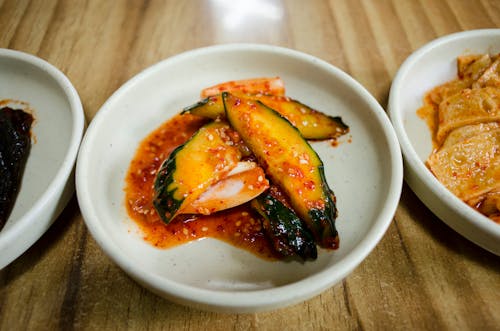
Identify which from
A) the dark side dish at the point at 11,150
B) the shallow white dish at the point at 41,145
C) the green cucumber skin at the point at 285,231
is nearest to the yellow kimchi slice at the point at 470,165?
the green cucumber skin at the point at 285,231

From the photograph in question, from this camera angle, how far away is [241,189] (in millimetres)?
1525

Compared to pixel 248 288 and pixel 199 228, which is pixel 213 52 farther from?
pixel 248 288

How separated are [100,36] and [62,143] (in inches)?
39.1

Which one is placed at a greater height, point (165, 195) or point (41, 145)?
point (165, 195)

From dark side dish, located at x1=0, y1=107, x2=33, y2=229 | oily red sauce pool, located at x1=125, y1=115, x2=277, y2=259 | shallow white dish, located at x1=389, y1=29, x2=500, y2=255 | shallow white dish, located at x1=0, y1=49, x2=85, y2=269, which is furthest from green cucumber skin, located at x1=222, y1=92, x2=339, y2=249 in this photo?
dark side dish, located at x1=0, y1=107, x2=33, y2=229

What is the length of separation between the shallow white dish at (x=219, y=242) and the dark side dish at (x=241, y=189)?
55 millimetres

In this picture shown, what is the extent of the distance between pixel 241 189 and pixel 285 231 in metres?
0.23

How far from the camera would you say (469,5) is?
278 centimetres

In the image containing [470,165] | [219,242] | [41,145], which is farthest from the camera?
[41,145]

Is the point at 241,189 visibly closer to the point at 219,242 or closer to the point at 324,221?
the point at 219,242

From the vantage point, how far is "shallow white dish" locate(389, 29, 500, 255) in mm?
1420

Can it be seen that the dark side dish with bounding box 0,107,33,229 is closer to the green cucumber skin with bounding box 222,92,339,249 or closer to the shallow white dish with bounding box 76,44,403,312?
the shallow white dish with bounding box 76,44,403,312

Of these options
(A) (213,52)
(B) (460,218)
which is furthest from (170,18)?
(B) (460,218)

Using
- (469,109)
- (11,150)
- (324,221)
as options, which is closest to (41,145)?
(11,150)
